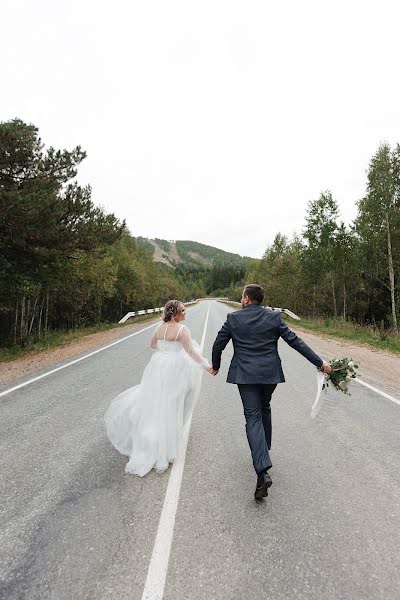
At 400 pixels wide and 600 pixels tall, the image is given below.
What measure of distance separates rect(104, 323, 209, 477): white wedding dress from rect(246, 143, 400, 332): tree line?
1771 centimetres

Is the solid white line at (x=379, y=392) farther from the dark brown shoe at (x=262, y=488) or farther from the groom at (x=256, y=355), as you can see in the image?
the dark brown shoe at (x=262, y=488)

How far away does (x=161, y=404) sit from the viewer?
13.7 ft

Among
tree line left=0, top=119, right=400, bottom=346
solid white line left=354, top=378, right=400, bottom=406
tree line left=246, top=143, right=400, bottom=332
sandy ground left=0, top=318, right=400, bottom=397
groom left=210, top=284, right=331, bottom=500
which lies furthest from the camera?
tree line left=246, top=143, right=400, bottom=332

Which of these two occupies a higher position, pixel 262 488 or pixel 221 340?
pixel 221 340

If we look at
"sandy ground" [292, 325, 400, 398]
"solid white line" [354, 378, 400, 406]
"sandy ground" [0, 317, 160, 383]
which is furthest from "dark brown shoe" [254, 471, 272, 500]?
"sandy ground" [0, 317, 160, 383]

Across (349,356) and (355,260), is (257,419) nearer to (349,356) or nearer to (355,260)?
(349,356)

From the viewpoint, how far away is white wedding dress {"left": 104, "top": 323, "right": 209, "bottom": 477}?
404cm

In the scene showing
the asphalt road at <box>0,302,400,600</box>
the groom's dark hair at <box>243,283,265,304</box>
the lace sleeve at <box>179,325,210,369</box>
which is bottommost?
the asphalt road at <box>0,302,400,600</box>

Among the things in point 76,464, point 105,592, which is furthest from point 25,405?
point 105,592

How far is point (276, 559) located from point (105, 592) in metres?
1.14

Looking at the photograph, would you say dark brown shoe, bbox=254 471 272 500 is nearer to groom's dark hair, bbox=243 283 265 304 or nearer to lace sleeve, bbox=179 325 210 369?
lace sleeve, bbox=179 325 210 369

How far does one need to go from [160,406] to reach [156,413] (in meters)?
0.08

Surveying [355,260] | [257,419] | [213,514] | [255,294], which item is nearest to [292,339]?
[255,294]

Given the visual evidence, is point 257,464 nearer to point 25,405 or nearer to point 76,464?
point 76,464
